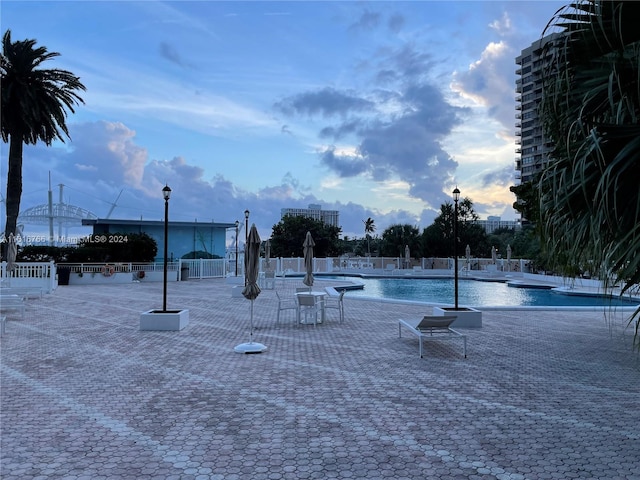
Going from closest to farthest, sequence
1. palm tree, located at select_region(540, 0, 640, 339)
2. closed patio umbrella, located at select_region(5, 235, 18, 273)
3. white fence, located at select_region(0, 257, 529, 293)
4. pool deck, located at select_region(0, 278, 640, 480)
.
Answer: palm tree, located at select_region(540, 0, 640, 339) < pool deck, located at select_region(0, 278, 640, 480) < closed patio umbrella, located at select_region(5, 235, 18, 273) < white fence, located at select_region(0, 257, 529, 293)

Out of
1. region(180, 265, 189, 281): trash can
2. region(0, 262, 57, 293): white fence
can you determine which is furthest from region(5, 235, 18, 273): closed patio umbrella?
region(180, 265, 189, 281): trash can

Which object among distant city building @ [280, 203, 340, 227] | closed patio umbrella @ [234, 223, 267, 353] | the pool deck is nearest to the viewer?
the pool deck

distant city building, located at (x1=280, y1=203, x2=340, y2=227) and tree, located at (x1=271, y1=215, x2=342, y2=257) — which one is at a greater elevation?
distant city building, located at (x1=280, y1=203, x2=340, y2=227)

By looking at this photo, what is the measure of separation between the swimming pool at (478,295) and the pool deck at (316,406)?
899cm

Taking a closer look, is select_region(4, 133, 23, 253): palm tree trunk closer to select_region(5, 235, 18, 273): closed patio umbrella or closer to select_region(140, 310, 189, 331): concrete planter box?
select_region(5, 235, 18, 273): closed patio umbrella

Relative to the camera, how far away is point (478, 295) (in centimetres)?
2111

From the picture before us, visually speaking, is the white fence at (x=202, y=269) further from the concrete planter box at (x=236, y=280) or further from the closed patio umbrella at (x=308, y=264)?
the closed patio umbrella at (x=308, y=264)

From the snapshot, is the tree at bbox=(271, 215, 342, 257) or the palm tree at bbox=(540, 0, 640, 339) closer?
the palm tree at bbox=(540, 0, 640, 339)

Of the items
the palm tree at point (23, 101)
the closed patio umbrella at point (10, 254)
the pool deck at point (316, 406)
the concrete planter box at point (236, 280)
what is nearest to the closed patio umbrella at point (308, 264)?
the pool deck at point (316, 406)

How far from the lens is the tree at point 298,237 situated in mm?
50781

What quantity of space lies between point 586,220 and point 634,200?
14.8 inches

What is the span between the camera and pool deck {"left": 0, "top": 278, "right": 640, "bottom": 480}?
359 centimetres

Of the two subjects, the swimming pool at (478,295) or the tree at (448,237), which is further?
the tree at (448,237)

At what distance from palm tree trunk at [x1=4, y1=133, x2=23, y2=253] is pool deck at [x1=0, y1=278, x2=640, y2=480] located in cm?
1633
